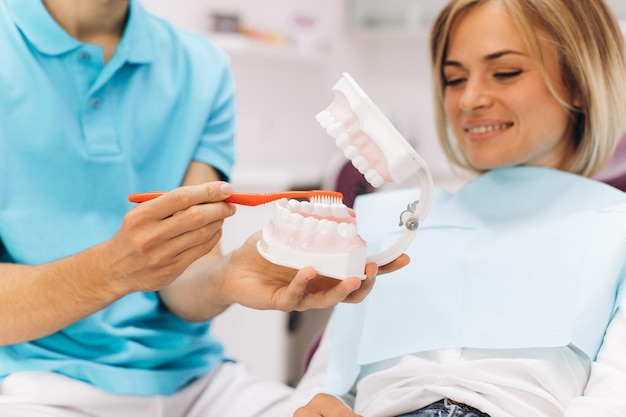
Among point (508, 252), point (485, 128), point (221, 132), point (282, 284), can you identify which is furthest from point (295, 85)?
point (282, 284)

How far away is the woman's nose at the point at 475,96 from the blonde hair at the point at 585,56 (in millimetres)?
98

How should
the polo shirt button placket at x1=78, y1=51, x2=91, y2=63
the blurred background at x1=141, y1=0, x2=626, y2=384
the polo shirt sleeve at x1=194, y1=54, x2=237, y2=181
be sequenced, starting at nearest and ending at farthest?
1. the polo shirt button placket at x1=78, y1=51, x2=91, y2=63
2. the polo shirt sleeve at x1=194, y1=54, x2=237, y2=181
3. the blurred background at x1=141, y1=0, x2=626, y2=384

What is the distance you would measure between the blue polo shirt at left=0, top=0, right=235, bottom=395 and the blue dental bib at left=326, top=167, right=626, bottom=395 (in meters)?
0.32

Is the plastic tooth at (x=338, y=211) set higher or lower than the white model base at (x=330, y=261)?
higher

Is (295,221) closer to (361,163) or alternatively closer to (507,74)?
(361,163)

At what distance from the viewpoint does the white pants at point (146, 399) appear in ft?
3.38

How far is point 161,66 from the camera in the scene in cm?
125

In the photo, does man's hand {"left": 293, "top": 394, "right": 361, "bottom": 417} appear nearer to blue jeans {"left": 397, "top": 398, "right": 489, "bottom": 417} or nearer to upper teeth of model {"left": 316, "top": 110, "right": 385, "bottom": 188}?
blue jeans {"left": 397, "top": 398, "right": 489, "bottom": 417}

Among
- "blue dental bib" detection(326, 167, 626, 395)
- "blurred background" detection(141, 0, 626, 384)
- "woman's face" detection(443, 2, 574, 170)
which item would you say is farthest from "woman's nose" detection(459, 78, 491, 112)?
"blurred background" detection(141, 0, 626, 384)

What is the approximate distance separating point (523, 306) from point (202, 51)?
2.47 ft

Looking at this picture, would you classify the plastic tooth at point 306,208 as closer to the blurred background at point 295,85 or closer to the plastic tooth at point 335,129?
the plastic tooth at point 335,129

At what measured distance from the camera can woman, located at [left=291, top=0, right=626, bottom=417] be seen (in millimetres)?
954

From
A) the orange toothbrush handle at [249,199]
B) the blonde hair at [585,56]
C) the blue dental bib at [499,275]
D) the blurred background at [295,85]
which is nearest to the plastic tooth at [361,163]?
the orange toothbrush handle at [249,199]

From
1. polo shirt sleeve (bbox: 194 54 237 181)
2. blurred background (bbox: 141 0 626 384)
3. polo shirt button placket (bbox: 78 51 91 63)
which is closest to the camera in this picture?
polo shirt button placket (bbox: 78 51 91 63)
